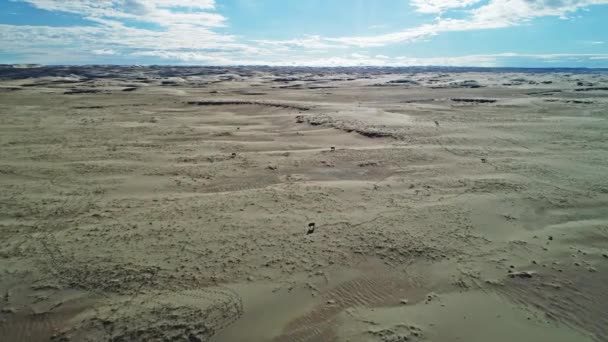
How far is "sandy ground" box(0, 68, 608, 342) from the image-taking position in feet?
16.6

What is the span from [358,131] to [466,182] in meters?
6.59

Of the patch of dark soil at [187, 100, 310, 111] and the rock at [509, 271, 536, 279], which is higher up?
the patch of dark soil at [187, 100, 310, 111]

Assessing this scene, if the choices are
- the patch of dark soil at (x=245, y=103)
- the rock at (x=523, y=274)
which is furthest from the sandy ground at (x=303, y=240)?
the patch of dark soil at (x=245, y=103)

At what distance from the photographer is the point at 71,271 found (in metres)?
5.99

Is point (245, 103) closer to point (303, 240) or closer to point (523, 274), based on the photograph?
point (303, 240)

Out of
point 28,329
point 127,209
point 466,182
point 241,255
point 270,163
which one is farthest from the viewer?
point 270,163

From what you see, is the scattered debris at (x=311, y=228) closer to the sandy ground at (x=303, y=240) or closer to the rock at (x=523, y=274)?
the sandy ground at (x=303, y=240)

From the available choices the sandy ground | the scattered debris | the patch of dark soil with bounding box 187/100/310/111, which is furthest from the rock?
the patch of dark soil with bounding box 187/100/310/111

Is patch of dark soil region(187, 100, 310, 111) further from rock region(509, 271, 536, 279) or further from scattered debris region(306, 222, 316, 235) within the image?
rock region(509, 271, 536, 279)

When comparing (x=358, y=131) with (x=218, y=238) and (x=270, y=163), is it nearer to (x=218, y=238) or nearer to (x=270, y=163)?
(x=270, y=163)

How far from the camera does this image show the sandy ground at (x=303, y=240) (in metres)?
5.07

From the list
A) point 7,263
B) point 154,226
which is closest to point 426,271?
point 154,226

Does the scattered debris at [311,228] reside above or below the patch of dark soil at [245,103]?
below

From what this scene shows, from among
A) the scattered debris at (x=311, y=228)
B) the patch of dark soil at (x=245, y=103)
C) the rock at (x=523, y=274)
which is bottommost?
the rock at (x=523, y=274)
